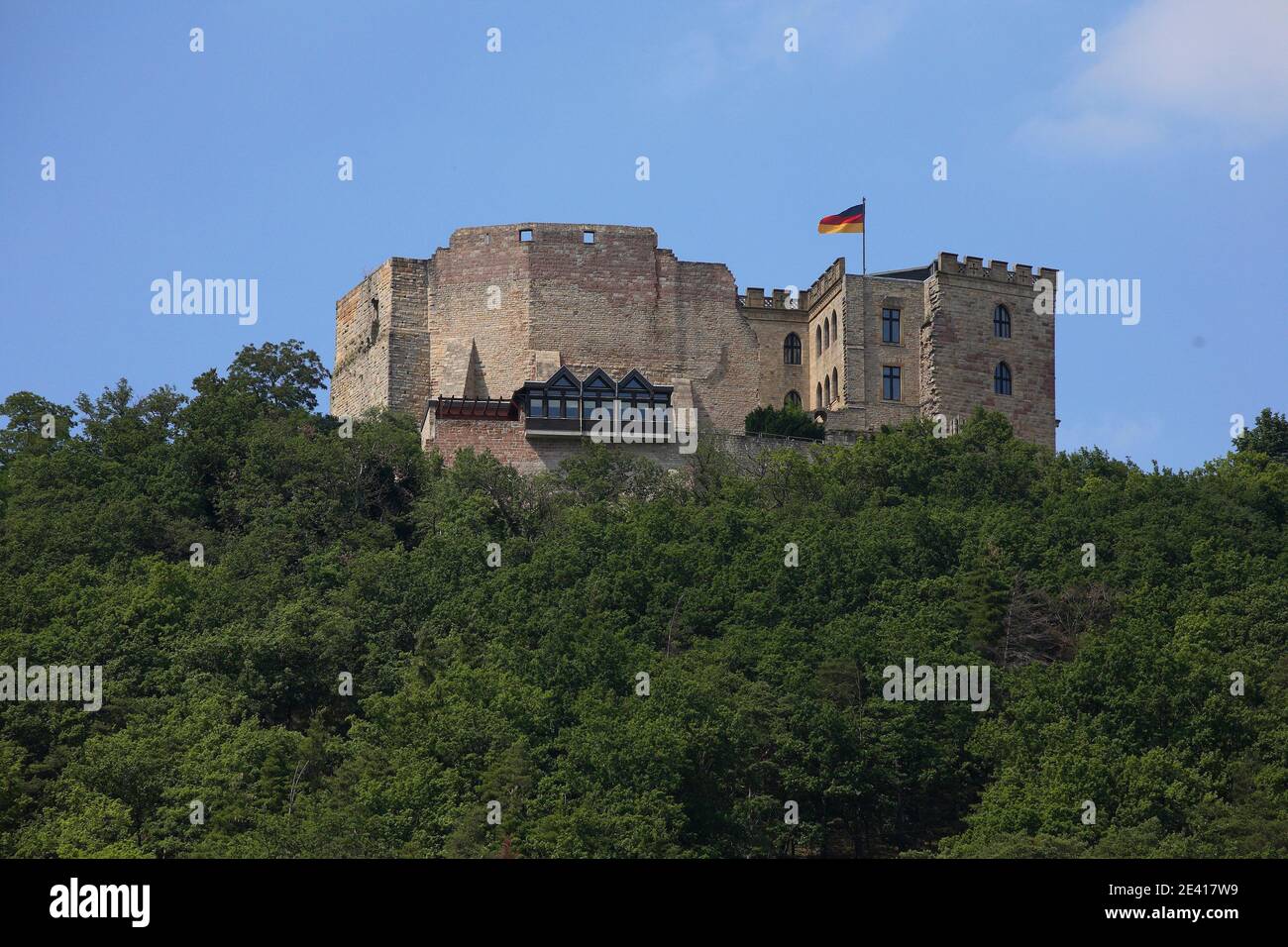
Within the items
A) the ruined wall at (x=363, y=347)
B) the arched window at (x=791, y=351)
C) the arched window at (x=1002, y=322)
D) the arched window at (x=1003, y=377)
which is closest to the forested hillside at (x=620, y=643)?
the ruined wall at (x=363, y=347)

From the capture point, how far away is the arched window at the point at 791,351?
7212cm

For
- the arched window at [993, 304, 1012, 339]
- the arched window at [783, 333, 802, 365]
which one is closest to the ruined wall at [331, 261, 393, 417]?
the arched window at [783, 333, 802, 365]

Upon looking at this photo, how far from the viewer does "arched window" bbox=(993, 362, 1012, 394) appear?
70688 mm

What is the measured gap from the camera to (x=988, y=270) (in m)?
71.4

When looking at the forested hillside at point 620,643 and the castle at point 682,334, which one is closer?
the forested hillside at point 620,643

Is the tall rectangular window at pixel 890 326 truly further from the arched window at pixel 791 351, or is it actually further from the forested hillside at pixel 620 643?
the forested hillside at pixel 620 643

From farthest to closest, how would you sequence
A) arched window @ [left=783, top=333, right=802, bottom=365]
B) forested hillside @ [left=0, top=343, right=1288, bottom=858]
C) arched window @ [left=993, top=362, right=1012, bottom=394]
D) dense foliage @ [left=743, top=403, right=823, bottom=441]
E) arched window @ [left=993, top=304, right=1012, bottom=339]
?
arched window @ [left=783, top=333, right=802, bottom=365] → arched window @ [left=993, top=304, right=1012, bottom=339] → arched window @ [left=993, top=362, right=1012, bottom=394] → dense foliage @ [left=743, top=403, right=823, bottom=441] → forested hillside @ [left=0, top=343, right=1288, bottom=858]

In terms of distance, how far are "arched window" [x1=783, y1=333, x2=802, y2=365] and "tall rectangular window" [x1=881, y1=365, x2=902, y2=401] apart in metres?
3.64

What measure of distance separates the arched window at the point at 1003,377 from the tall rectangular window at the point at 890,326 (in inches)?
144

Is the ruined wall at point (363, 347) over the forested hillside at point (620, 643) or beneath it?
over

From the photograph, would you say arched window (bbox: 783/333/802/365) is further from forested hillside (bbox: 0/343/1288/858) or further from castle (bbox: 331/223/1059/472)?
forested hillside (bbox: 0/343/1288/858)

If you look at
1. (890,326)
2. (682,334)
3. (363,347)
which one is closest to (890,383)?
(890,326)

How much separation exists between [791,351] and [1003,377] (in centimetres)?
723
